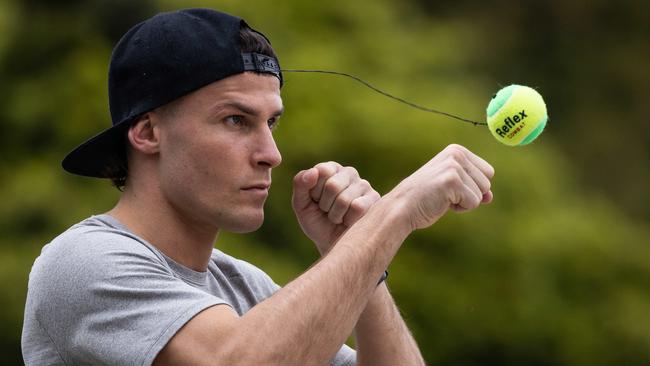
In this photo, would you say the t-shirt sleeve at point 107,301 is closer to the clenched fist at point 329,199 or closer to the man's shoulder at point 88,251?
the man's shoulder at point 88,251

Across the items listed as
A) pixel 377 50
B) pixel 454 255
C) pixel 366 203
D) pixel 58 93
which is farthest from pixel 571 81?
pixel 366 203

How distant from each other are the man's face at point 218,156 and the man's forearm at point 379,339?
0.57 metres

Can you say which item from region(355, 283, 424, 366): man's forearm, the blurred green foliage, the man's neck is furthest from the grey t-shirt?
the blurred green foliage

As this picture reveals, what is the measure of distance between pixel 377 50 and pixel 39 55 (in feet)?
9.67

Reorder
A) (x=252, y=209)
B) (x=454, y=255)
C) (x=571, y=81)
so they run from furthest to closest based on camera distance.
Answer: (x=571, y=81) < (x=454, y=255) < (x=252, y=209)

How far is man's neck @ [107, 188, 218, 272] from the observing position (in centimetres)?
367

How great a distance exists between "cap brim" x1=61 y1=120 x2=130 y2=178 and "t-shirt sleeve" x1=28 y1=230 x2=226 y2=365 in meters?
0.47

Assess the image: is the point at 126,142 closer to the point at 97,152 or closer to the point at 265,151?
the point at 97,152

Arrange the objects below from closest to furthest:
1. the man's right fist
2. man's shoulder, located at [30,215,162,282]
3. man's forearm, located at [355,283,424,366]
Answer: man's shoulder, located at [30,215,162,282], the man's right fist, man's forearm, located at [355,283,424,366]

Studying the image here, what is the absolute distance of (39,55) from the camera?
33.3 ft

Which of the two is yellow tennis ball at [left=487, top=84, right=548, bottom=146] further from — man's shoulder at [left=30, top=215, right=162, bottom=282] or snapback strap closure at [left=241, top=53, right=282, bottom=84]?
man's shoulder at [left=30, top=215, right=162, bottom=282]

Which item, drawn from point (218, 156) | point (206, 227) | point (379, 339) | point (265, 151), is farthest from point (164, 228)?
point (379, 339)

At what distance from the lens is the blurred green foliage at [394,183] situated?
936 cm

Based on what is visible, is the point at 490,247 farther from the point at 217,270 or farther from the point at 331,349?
the point at 331,349
